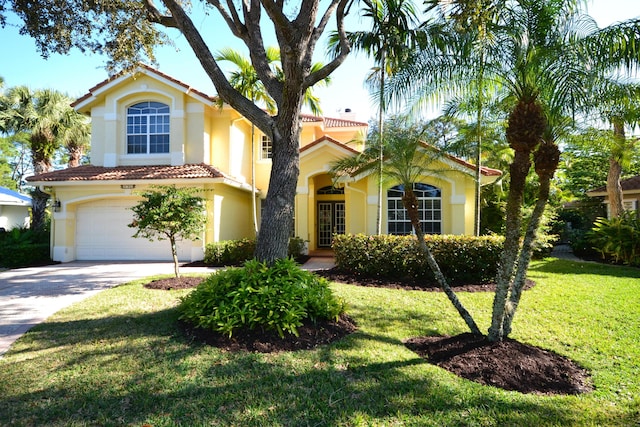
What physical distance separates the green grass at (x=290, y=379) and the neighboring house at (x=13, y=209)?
65.5 feet

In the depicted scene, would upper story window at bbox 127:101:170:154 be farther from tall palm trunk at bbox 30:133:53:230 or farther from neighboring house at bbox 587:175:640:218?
neighboring house at bbox 587:175:640:218

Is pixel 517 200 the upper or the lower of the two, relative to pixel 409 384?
upper

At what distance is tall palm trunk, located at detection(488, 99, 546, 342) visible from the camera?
4.54 metres

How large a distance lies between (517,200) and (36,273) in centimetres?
1397

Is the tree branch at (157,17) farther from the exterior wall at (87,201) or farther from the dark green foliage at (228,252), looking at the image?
the dark green foliage at (228,252)

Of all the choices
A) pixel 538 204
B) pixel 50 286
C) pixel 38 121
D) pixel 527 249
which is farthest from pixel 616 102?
pixel 38 121

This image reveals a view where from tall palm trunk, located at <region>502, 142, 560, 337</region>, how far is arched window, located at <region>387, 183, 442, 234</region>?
31.8 feet

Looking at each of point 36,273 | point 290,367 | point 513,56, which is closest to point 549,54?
→ point 513,56

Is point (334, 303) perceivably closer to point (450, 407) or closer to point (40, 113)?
point (450, 407)

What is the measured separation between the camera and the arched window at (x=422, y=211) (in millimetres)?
14734

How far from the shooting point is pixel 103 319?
6441mm

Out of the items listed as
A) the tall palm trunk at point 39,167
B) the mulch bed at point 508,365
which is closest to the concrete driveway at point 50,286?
the tall palm trunk at point 39,167

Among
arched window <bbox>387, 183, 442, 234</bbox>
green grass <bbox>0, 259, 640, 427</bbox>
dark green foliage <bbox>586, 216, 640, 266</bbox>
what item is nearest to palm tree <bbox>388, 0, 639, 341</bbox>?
green grass <bbox>0, 259, 640, 427</bbox>

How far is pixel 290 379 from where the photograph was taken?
4141mm
